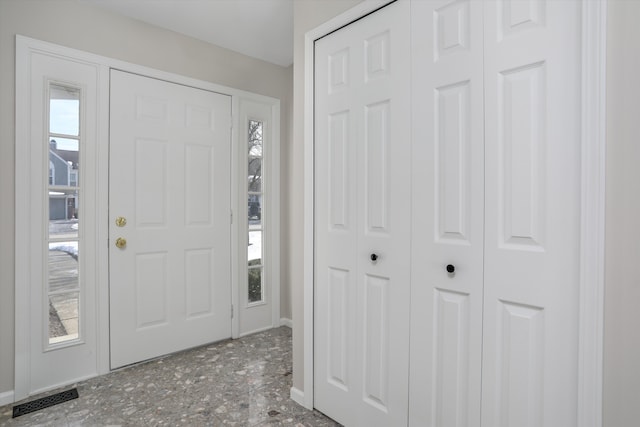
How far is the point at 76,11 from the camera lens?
229 centimetres

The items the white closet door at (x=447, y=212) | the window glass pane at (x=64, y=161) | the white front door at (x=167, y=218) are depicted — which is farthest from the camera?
the white front door at (x=167, y=218)

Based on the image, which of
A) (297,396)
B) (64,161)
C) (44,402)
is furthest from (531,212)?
(44,402)

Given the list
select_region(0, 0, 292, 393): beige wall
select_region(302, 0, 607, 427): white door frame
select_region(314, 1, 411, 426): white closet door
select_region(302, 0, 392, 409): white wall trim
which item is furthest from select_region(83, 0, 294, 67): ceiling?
select_region(302, 0, 607, 427): white door frame

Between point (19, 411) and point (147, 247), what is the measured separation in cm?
114

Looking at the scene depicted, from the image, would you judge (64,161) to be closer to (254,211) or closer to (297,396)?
(254,211)

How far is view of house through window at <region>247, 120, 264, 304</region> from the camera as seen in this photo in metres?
3.18

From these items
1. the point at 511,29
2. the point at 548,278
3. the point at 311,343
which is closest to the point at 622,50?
the point at 511,29

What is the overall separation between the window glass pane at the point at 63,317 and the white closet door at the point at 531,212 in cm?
244

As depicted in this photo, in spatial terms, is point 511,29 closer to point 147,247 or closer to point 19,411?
point 147,247

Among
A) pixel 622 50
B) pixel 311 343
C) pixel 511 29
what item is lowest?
pixel 311 343

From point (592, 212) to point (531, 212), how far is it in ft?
0.55

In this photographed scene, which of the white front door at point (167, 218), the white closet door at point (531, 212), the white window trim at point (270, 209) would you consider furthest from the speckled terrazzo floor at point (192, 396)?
the white closet door at point (531, 212)

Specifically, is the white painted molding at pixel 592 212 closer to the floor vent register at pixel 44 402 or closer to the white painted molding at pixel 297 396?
the white painted molding at pixel 297 396

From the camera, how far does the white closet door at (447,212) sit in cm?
133
